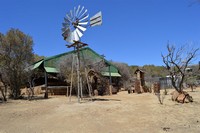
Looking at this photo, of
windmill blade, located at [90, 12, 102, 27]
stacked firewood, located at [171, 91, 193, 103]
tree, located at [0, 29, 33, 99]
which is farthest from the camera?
tree, located at [0, 29, 33, 99]

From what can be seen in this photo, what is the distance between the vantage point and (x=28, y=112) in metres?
13.9

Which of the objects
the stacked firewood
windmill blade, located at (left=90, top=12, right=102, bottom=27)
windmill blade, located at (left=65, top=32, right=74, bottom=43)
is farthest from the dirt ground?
windmill blade, located at (left=90, top=12, right=102, bottom=27)

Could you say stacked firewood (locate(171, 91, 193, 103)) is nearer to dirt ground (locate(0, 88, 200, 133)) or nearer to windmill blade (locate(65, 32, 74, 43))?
dirt ground (locate(0, 88, 200, 133))

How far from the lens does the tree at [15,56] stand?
77.7 ft

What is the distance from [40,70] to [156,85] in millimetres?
13680

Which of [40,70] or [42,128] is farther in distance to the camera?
[40,70]

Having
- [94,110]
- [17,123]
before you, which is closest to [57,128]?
[17,123]

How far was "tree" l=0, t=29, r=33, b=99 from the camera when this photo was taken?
23.7 m

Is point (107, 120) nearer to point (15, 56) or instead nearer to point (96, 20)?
point (96, 20)

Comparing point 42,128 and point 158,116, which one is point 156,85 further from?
point 42,128

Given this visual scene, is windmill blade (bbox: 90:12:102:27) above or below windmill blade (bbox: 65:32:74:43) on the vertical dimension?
above

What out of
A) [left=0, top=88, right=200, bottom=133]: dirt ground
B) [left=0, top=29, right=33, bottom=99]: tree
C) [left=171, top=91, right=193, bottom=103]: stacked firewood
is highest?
[left=0, top=29, right=33, bottom=99]: tree

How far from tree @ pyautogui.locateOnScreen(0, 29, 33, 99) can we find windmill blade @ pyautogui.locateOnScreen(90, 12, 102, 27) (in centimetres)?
892

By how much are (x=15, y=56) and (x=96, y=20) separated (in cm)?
992
